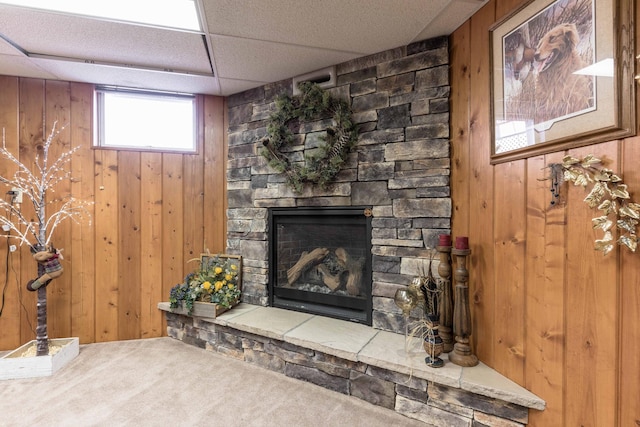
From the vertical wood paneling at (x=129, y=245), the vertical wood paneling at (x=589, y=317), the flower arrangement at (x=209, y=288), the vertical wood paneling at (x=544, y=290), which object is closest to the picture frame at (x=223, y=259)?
the flower arrangement at (x=209, y=288)

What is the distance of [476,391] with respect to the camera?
136 centimetres

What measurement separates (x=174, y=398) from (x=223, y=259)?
3.64ft

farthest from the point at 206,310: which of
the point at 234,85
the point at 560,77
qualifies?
the point at 560,77

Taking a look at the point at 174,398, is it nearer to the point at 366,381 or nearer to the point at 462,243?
the point at 366,381

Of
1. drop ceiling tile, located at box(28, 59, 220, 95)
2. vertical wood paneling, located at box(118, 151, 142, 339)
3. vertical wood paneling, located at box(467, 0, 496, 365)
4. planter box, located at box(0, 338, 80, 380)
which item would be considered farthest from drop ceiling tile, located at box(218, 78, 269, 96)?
Result: planter box, located at box(0, 338, 80, 380)

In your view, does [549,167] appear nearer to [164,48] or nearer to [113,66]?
[164,48]

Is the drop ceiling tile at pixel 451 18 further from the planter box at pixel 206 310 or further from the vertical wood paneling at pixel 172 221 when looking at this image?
the planter box at pixel 206 310

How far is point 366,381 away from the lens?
169cm

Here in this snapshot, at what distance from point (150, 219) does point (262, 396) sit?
1.77m

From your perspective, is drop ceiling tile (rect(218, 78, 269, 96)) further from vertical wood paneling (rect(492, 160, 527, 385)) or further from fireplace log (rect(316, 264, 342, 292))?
vertical wood paneling (rect(492, 160, 527, 385))

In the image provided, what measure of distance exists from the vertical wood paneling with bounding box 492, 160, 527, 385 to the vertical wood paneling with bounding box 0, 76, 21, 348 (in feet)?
11.3

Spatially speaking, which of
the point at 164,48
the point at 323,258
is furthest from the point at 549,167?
the point at 164,48

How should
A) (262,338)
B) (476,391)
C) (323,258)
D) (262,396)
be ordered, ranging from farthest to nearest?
1. (323,258)
2. (262,338)
3. (262,396)
4. (476,391)

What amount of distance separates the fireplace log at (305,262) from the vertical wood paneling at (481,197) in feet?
3.68
